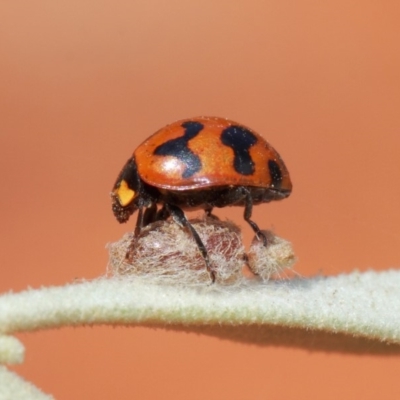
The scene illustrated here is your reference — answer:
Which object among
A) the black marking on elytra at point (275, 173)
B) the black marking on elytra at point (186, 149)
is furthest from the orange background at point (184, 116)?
the black marking on elytra at point (186, 149)

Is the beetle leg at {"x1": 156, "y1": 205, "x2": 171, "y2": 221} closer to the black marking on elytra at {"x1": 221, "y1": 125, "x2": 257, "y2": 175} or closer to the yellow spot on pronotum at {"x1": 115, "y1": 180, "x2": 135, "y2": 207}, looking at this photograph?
the yellow spot on pronotum at {"x1": 115, "y1": 180, "x2": 135, "y2": 207}

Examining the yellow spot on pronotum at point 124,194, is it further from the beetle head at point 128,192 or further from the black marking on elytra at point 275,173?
the black marking on elytra at point 275,173

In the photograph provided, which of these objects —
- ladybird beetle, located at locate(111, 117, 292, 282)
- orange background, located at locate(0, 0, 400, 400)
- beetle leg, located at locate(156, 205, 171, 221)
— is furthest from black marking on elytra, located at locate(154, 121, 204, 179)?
orange background, located at locate(0, 0, 400, 400)

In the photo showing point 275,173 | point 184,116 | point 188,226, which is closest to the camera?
point 188,226

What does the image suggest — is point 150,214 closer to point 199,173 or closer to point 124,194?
point 124,194

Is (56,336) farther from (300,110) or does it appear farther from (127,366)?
(300,110)

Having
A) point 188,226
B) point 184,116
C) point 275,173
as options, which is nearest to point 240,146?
point 275,173
